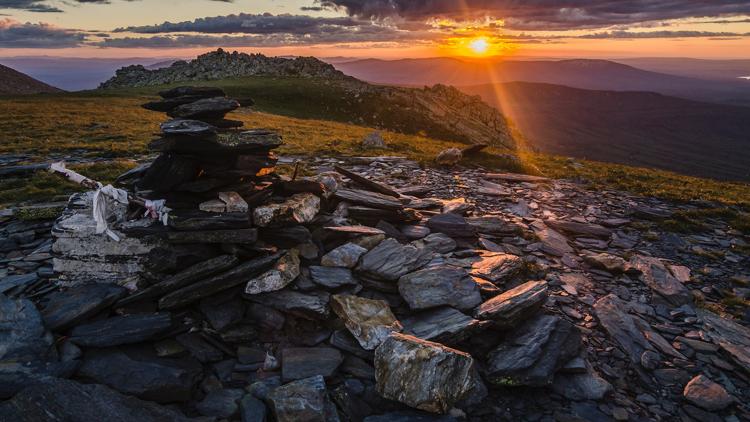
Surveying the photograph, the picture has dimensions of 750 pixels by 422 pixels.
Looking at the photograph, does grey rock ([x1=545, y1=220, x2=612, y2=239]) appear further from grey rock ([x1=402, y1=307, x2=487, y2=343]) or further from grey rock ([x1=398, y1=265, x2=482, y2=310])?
grey rock ([x1=402, y1=307, x2=487, y2=343])

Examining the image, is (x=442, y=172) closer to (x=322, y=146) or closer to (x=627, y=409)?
(x=322, y=146)

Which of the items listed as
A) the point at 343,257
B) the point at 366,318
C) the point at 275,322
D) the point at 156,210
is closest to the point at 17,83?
the point at 156,210

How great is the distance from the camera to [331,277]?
9352 millimetres

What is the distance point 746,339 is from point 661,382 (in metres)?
2.65

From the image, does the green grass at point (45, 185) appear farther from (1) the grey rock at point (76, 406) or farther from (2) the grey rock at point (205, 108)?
(1) the grey rock at point (76, 406)

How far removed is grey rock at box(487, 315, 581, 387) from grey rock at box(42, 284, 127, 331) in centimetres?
714

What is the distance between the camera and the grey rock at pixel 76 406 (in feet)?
18.7

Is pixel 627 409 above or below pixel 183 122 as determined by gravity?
below

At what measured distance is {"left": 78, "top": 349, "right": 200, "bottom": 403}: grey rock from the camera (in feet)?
22.1

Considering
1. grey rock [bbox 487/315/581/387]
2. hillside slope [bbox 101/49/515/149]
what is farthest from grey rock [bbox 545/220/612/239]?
hillside slope [bbox 101/49/515/149]

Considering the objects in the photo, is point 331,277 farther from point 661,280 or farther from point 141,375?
point 661,280

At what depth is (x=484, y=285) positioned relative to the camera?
9500 mm

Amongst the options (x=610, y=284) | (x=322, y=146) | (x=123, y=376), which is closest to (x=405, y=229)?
(x=610, y=284)

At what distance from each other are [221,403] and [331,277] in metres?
3.33
